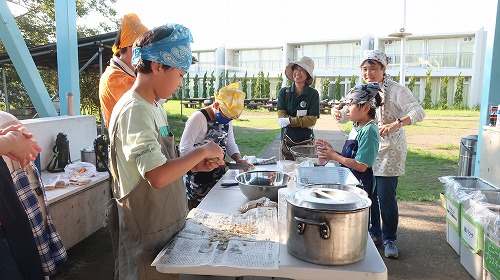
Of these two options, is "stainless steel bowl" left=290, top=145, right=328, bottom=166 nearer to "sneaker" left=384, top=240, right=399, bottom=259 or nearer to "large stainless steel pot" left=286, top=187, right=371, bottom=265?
"sneaker" left=384, top=240, right=399, bottom=259

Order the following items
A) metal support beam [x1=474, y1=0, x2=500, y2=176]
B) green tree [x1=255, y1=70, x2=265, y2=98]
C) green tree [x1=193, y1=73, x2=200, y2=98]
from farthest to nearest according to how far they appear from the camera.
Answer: green tree [x1=193, y1=73, x2=200, y2=98] < green tree [x1=255, y1=70, x2=265, y2=98] < metal support beam [x1=474, y1=0, x2=500, y2=176]

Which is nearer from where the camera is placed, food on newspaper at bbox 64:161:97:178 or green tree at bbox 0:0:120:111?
food on newspaper at bbox 64:161:97:178

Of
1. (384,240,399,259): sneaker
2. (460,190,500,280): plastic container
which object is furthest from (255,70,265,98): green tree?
(460,190,500,280): plastic container

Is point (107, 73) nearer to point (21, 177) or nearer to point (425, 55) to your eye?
point (21, 177)

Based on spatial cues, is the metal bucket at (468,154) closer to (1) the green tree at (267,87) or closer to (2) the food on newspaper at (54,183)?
(2) the food on newspaper at (54,183)

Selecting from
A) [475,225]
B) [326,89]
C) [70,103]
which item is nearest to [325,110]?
[326,89]

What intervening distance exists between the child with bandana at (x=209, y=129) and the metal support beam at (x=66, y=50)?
2.67 m

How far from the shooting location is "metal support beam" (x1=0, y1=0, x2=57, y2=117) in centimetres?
386

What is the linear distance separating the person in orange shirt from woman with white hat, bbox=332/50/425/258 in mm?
1779

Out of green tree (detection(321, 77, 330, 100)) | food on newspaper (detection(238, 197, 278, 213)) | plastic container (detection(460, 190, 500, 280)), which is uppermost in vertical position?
green tree (detection(321, 77, 330, 100))

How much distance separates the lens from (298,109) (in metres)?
3.87

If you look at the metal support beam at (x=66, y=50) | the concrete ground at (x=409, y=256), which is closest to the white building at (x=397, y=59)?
the metal support beam at (x=66, y=50)

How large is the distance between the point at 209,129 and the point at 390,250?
203 cm

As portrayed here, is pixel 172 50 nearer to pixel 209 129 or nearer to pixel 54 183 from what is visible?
pixel 209 129
